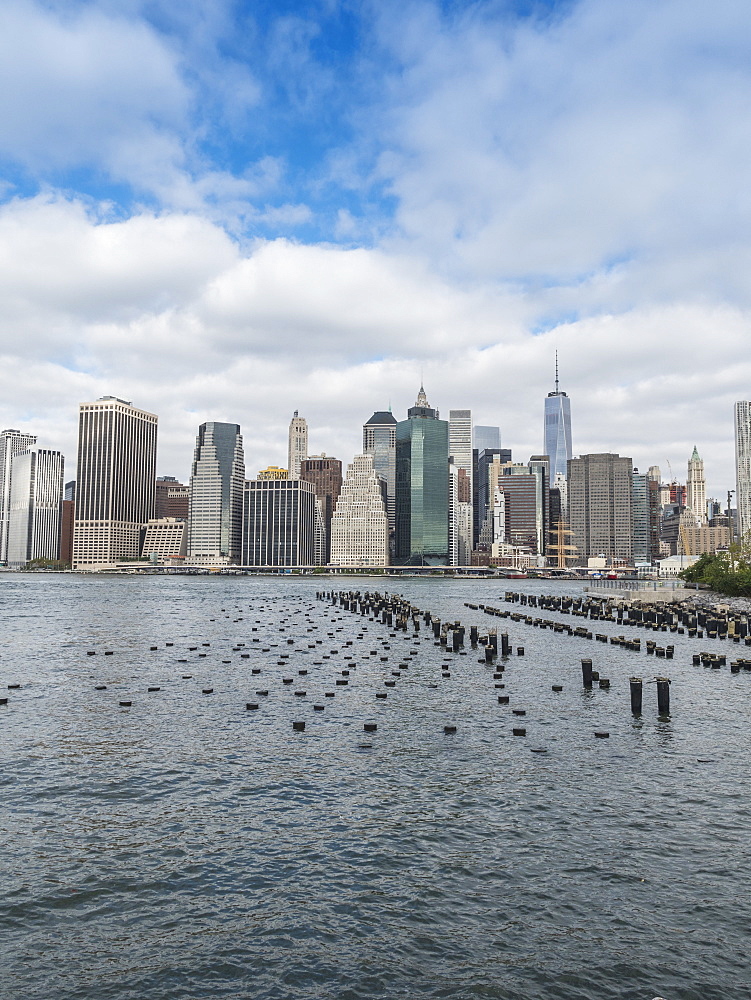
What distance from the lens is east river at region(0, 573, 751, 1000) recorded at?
1530cm

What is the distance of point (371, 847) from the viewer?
21297mm

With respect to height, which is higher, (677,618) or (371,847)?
(371,847)

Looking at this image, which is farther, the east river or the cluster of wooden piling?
the cluster of wooden piling

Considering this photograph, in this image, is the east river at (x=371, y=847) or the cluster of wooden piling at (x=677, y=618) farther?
the cluster of wooden piling at (x=677, y=618)

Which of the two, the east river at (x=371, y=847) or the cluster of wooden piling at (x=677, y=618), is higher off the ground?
the east river at (x=371, y=847)

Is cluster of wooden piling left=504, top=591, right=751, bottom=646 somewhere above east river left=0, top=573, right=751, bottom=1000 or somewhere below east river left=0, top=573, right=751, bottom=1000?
below

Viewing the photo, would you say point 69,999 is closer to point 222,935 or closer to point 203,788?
point 222,935

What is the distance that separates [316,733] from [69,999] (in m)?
20.7

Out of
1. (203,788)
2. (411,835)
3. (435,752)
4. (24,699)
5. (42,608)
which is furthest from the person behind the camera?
(42,608)

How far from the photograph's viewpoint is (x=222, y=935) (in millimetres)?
16531

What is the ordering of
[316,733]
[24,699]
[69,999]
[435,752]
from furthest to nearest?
[24,699] < [316,733] < [435,752] < [69,999]

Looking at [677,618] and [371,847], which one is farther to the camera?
[677,618]

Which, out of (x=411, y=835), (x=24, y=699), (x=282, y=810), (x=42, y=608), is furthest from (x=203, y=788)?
(x=42, y=608)

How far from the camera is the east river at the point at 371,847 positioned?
15.3m
